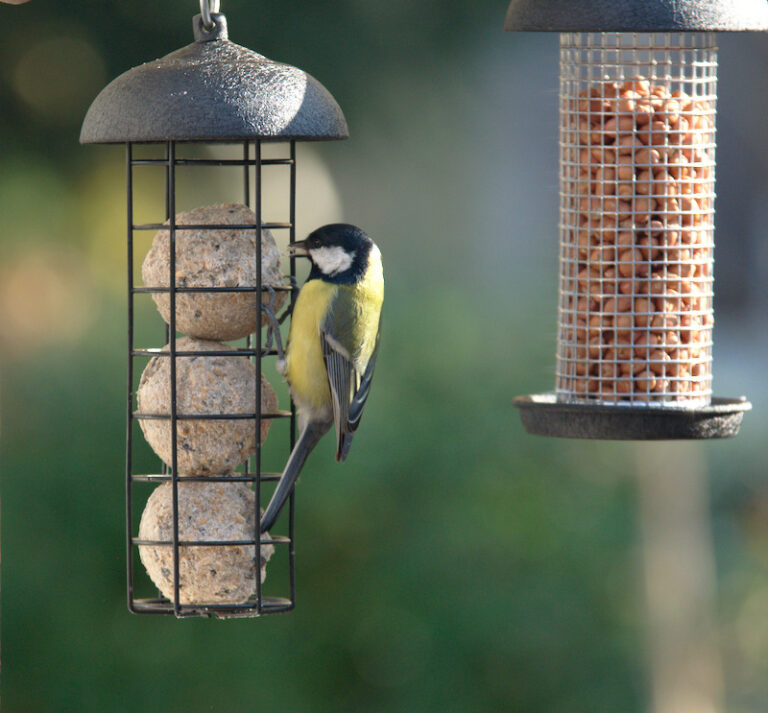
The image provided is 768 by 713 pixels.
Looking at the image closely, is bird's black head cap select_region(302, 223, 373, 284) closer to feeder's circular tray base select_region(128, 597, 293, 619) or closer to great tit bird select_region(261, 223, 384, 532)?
great tit bird select_region(261, 223, 384, 532)

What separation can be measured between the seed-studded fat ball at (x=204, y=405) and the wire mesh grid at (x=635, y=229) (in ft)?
3.14

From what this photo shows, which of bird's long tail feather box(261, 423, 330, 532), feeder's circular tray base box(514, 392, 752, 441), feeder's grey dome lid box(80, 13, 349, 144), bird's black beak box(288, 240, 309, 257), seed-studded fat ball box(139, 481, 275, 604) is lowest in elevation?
seed-studded fat ball box(139, 481, 275, 604)

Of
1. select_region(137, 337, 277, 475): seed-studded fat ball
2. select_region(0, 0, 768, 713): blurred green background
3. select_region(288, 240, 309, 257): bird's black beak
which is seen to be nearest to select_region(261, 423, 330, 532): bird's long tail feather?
select_region(137, 337, 277, 475): seed-studded fat ball

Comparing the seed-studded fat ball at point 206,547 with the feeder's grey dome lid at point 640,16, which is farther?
the seed-studded fat ball at point 206,547

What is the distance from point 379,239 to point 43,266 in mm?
2111

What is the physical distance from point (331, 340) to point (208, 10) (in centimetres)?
101

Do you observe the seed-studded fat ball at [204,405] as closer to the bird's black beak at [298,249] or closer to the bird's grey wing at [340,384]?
the bird's grey wing at [340,384]

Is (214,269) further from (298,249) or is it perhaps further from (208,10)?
(208,10)

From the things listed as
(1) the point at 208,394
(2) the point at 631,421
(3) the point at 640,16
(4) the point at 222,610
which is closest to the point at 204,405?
(1) the point at 208,394

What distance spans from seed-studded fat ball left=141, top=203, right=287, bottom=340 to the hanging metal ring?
1.56 ft

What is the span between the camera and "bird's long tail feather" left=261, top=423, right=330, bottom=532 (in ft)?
12.1

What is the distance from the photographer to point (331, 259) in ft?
13.1

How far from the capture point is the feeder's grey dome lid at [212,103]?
324 centimetres

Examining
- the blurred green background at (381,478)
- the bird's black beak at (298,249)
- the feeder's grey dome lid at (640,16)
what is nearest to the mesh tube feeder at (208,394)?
the bird's black beak at (298,249)
